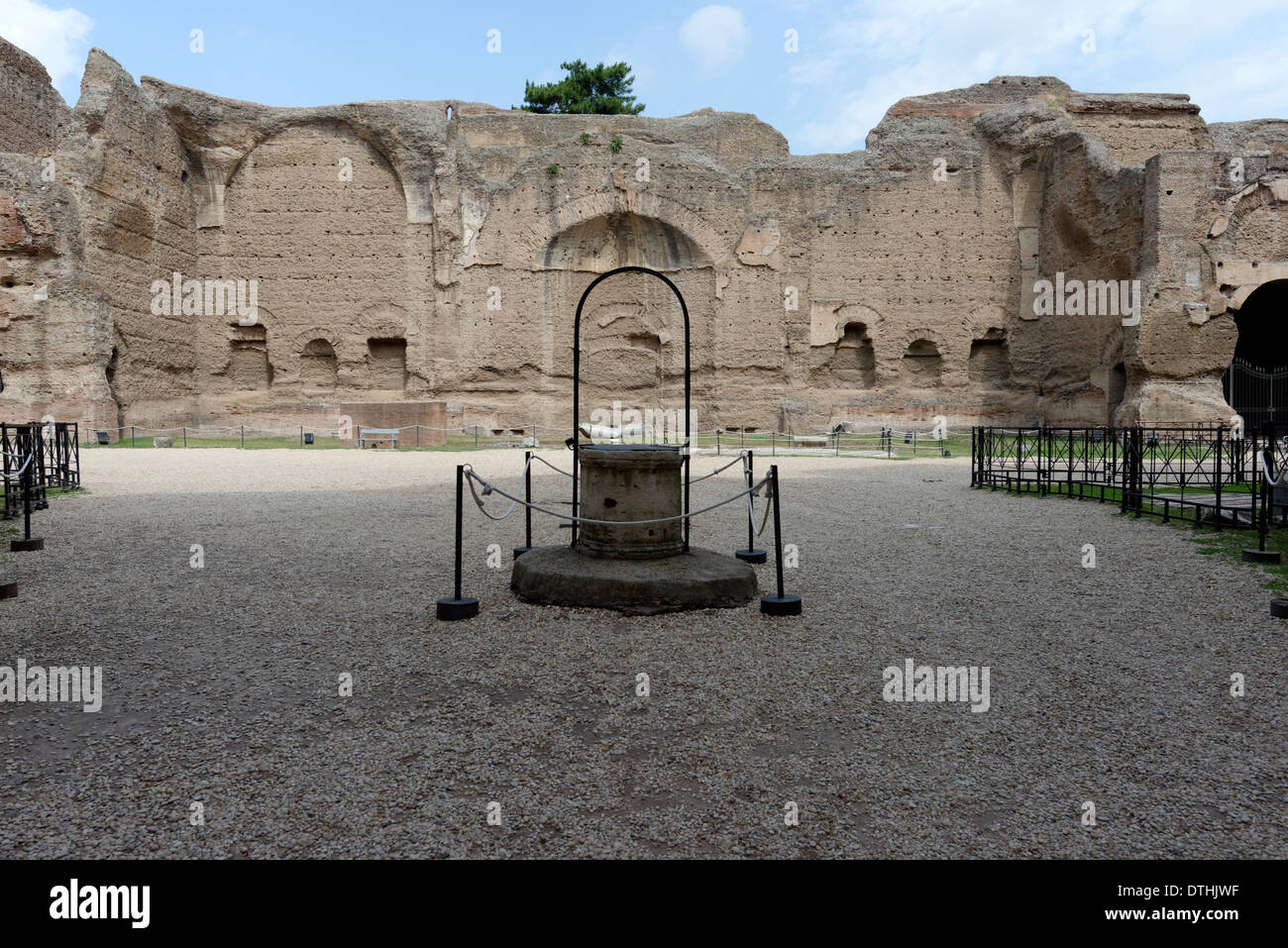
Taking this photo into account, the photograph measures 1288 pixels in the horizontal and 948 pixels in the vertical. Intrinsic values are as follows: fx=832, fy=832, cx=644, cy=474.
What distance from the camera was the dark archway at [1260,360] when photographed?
25297 mm

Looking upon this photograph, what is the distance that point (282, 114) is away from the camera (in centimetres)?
2684

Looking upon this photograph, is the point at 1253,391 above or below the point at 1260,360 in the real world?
below

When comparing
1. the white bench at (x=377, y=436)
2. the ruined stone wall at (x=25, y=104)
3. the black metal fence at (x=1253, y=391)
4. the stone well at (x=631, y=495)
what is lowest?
the stone well at (x=631, y=495)

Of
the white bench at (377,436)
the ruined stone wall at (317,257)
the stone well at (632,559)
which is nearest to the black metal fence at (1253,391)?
the white bench at (377,436)

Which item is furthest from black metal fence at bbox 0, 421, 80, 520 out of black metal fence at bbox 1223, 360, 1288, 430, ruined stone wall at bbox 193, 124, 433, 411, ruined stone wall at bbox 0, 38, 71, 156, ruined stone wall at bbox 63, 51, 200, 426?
black metal fence at bbox 1223, 360, 1288, 430

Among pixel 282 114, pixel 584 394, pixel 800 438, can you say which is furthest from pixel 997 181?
pixel 282 114

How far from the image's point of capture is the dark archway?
996 inches

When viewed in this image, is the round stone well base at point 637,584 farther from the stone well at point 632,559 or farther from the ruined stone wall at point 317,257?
the ruined stone wall at point 317,257

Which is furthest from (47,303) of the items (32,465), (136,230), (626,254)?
(32,465)

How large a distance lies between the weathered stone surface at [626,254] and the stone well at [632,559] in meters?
22.4

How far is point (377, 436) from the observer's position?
72.1ft

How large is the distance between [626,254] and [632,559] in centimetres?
2439

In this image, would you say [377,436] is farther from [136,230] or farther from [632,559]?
[632,559]

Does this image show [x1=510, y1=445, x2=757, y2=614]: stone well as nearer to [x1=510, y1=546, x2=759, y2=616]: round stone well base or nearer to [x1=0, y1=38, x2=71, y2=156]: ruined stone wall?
[x1=510, y1=546, x2=759, y2=616]: round stone well base
